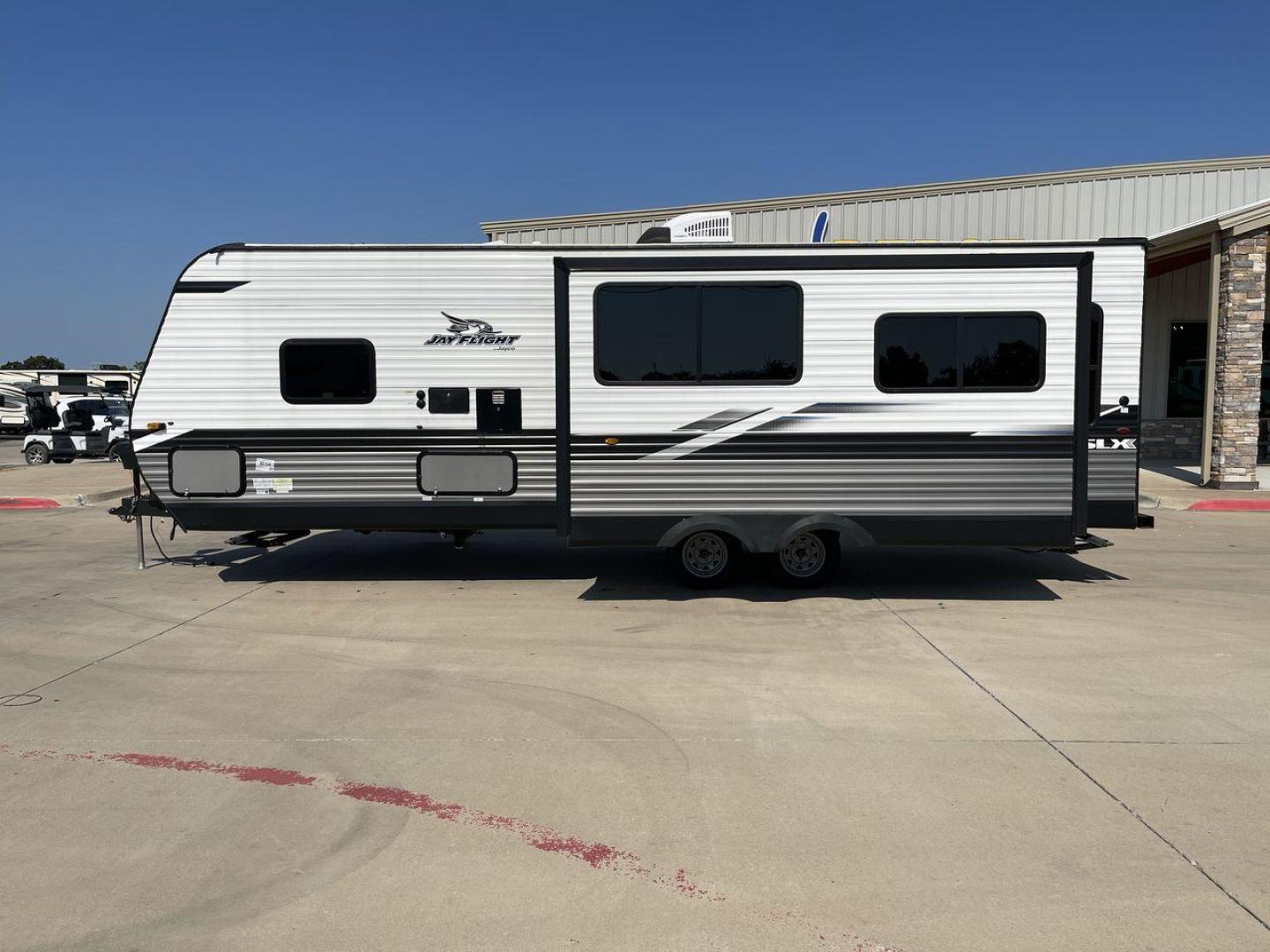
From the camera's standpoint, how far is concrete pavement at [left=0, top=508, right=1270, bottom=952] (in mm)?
3527

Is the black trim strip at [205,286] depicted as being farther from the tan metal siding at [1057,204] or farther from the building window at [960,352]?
the tan metal siding at [1057,204]

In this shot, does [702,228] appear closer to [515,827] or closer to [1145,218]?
[515,827]

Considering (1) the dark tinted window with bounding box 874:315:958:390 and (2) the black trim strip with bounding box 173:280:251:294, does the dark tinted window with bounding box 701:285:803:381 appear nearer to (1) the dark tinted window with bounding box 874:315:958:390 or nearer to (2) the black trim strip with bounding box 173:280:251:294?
(1) the dark tinted window with bounding box 874:315:958:390

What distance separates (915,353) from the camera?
26.7 ft

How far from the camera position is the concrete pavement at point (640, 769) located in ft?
11.6

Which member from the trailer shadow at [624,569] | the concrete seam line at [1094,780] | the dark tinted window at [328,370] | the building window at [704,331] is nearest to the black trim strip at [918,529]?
the trailer shadow at [624,569]

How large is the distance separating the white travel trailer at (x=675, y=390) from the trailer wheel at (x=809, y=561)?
0.10 ft


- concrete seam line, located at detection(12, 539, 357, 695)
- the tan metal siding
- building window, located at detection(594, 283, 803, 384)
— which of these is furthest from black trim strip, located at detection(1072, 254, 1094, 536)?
the tan metal siding

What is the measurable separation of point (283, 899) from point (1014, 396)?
6931 millimetres

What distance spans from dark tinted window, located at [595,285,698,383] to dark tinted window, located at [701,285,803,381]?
0.14m

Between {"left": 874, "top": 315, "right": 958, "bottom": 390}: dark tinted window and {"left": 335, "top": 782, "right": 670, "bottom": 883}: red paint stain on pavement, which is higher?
{"left": 874, "top": 315, "right": 958, "bottom": 390}: dark tinted window

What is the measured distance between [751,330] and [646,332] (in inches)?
36.8

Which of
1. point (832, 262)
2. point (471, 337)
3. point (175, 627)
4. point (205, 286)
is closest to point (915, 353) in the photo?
point (832, 262)

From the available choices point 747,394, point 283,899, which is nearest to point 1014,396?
point 747,394
